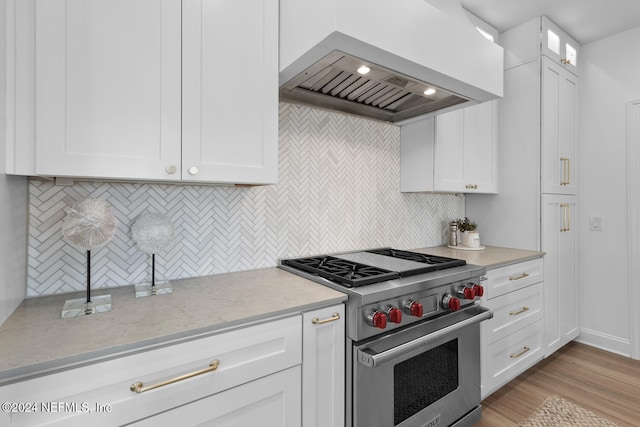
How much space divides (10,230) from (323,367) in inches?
45.0

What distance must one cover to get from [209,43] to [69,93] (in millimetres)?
514

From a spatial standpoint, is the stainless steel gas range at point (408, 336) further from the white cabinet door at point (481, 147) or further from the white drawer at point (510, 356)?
the white cabinet door at point (481, 147)

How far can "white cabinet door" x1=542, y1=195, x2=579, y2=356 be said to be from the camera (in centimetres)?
248

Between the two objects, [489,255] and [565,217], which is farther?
[565,217]

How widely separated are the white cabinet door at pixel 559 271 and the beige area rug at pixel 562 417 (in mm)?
503

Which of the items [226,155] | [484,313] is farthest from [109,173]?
[484,313]

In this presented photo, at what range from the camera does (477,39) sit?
1666mm

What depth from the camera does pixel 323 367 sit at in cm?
120

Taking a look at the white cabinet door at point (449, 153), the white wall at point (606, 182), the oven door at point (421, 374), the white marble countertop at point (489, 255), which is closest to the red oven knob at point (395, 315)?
the oven door at point (421, 374)

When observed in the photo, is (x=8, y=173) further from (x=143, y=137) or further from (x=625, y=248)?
(x=625, y=248)

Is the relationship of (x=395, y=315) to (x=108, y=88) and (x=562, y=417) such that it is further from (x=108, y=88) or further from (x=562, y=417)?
(x=562, y=417)

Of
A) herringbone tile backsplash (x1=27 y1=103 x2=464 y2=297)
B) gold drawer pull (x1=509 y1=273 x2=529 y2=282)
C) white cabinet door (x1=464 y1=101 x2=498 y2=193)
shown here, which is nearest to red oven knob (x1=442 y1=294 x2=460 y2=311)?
herringbone tile backsplash (x1=27 y1=103 x2=464 y2=297)

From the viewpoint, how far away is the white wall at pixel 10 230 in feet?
3.04

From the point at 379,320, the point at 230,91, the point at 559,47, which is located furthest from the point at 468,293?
the point at 559,47
